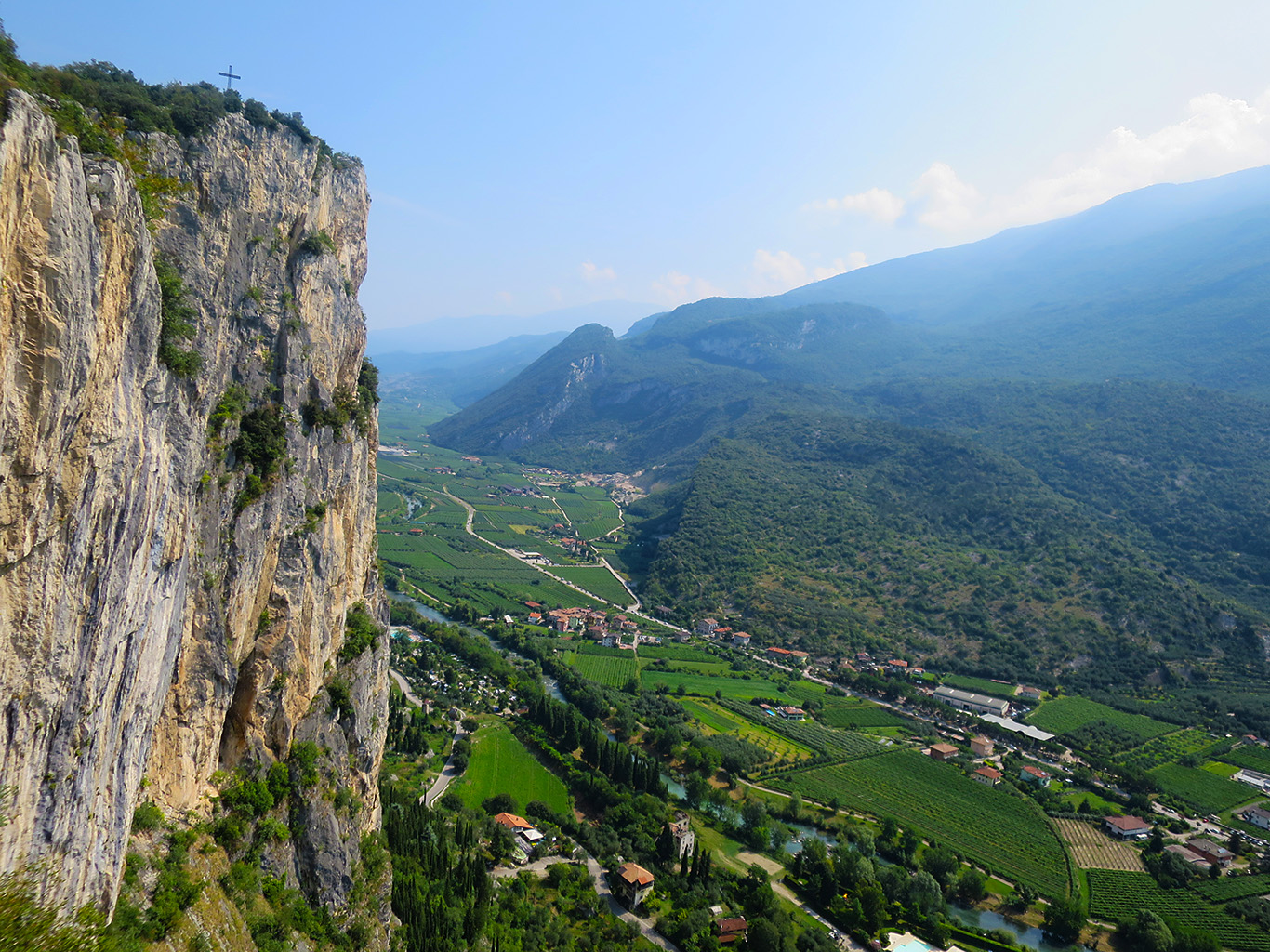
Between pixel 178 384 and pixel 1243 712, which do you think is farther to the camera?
pixel 1243 712

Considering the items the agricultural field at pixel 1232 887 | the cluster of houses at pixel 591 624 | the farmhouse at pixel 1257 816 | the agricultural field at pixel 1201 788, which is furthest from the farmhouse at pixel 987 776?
the cluster of houses at pixel 591 624

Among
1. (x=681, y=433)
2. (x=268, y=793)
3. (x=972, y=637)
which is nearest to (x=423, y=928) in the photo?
(x=268, y=793)

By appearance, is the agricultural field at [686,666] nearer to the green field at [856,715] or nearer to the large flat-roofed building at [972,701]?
the green field at [856,715]

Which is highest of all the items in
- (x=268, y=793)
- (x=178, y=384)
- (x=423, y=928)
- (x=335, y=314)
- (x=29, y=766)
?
(x=335, y=314)

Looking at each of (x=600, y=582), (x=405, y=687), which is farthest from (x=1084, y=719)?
(x=405, y=687)

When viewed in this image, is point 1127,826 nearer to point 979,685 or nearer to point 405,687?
point 979,685

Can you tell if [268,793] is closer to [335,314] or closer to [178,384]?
[178,384]
